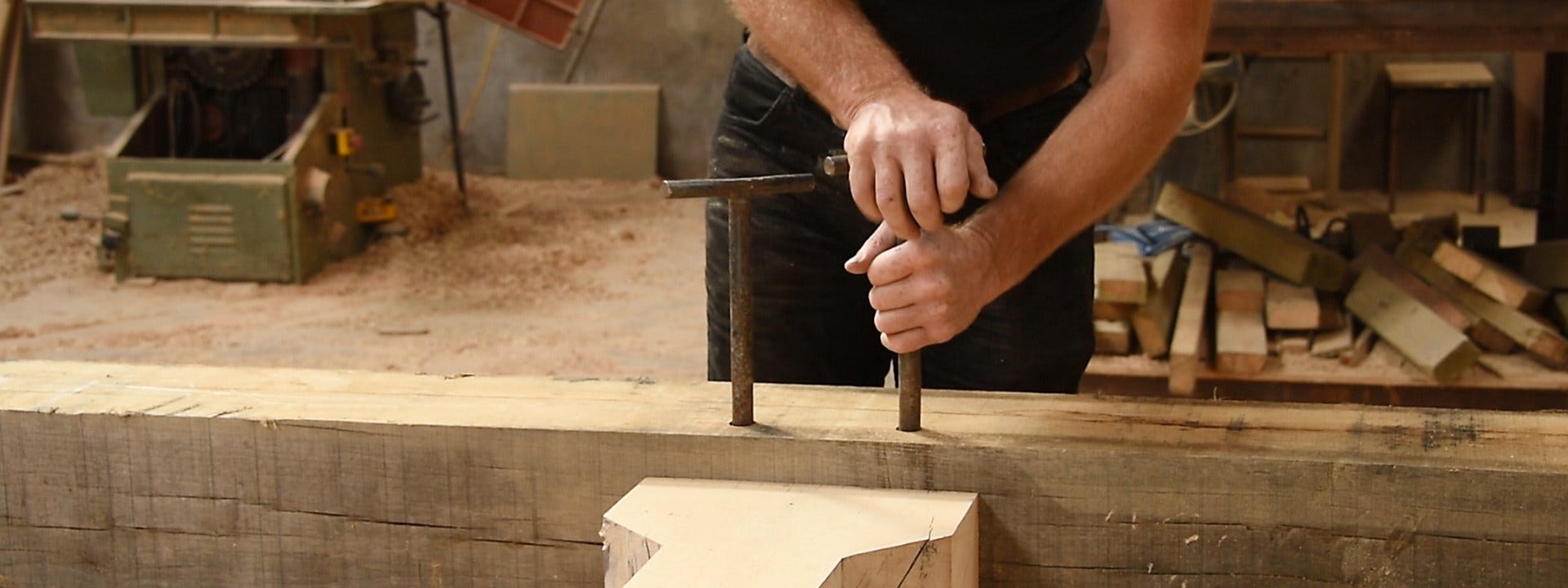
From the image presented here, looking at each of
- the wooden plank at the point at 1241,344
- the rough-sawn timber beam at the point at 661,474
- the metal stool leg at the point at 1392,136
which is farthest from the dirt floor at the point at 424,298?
the metal stool leg at the point at 1392,136

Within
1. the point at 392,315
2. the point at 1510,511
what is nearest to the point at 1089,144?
the point at 1510,511

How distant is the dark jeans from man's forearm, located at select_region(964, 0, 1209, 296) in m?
0.28

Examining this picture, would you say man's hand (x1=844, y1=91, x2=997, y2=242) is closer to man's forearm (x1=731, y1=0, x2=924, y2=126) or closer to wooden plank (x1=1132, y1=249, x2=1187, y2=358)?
man's forearm (x1=731, y1=0, x2=924, y2=126)

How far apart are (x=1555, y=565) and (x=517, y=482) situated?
93cm

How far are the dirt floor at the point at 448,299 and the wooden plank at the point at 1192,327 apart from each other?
0.07 metres

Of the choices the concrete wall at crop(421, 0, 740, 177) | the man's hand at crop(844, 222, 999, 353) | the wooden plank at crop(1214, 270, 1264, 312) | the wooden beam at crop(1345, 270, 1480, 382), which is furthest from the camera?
the concrete wall at crop(421, 0, 740, 177)

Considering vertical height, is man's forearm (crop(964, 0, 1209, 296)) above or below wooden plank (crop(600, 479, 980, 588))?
above

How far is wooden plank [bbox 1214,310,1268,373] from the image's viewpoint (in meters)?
3.27

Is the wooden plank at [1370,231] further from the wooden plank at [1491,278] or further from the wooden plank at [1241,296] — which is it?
the wooden plank at [1241,296]

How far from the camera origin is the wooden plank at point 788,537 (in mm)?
1195

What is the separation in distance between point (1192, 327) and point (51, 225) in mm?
4998

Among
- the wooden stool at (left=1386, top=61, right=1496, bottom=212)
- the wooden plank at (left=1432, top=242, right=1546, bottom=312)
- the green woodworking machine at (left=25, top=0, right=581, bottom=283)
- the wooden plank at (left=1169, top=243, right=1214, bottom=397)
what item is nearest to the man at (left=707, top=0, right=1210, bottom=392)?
the wooden plank at (left=1169, top=243, right=1214, bottom=397)

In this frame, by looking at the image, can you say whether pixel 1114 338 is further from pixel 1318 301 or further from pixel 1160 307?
pixel 1318 301

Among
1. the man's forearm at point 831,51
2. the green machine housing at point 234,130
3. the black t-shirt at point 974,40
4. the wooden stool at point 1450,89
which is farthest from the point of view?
the wooden stool at point 1450,89
